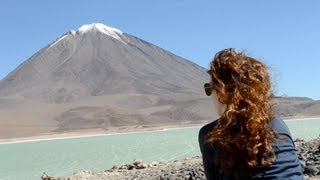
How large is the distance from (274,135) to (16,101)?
171581 mm

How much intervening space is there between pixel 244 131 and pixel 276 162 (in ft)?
0.45

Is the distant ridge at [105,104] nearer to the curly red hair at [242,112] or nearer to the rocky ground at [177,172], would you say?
the rocky ground at [177,172]

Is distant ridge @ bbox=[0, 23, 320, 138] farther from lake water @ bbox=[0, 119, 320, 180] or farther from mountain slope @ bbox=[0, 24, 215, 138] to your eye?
lake water @ bbox=[0, 119, 320, 180]

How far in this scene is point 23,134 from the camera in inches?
4250

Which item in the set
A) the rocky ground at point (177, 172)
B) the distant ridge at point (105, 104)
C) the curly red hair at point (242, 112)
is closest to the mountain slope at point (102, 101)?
the distant ridge at point (105, 104)

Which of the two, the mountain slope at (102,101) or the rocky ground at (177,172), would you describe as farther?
the mountain slope at (102,101)

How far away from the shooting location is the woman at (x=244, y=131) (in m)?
1.94

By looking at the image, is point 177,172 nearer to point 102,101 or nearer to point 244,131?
point 244,131

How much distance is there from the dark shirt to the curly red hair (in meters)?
0.02

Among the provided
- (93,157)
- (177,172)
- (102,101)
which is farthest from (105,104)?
(177,172)

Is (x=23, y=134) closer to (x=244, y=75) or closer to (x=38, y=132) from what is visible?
(x=38, y=132)

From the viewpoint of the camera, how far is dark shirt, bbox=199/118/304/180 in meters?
1.95


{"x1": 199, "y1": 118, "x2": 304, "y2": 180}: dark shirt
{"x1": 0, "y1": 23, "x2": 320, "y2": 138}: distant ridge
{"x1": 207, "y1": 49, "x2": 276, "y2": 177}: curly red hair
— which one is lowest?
{"x1": 199, "y1": 118, "x2": 304, "y2": 180}: dark shirt

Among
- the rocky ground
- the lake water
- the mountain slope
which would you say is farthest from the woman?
the mountain slope
